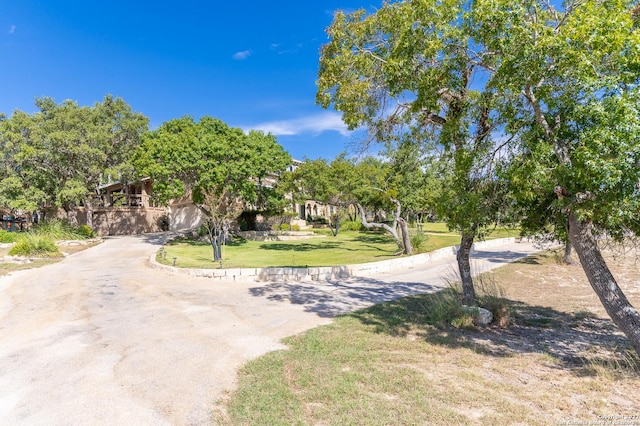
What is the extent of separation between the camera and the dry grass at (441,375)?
3.66 meters

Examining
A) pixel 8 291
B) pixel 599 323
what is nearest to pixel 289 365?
pixel 599 323

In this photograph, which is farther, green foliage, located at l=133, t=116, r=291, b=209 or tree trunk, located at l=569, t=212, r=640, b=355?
green foliage, located at l=133, t=116, r=291, b=209

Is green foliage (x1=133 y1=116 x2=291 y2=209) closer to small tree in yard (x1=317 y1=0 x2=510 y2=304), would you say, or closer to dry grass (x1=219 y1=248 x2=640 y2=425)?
small tree in yard (x1=317 y1=0 x2=510 y2=304)

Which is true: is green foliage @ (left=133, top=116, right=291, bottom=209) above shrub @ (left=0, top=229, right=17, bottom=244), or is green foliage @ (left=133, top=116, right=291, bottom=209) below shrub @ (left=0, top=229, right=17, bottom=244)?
above

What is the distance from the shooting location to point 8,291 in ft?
33.0

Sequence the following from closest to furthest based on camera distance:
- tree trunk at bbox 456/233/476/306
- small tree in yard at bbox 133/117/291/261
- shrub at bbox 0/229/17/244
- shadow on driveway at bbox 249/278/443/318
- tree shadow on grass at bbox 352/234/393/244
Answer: tree trunk at bbox 456/233/476/306 → shadow on driveway at bbox 249/278/443/318 → shrub at bbox 0/229/17/244 → small tree in yard at bbox 133/117/291/261 → tree shadow on grass at bbox 352/234/393/244

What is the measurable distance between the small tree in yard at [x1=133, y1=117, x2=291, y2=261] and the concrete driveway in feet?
27.5

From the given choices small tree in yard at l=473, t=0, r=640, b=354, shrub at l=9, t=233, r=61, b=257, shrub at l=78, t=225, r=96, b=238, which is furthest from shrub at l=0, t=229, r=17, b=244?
small tree in yard at l=473, t=0, r=640, b=354

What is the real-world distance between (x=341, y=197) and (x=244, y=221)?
11.4m

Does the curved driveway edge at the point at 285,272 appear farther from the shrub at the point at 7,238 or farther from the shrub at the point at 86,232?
the shrub at the point at 86,232

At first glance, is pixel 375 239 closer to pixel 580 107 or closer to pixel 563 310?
pixel 563 310

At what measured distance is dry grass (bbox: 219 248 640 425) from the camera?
366 centimetres

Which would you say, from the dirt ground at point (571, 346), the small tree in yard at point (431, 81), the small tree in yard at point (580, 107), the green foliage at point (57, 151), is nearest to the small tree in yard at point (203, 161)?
the green foliage at point (57, 151)

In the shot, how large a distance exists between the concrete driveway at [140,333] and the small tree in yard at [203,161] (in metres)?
8.38
